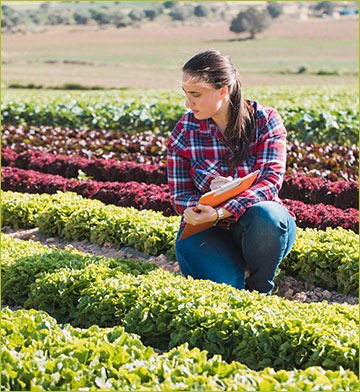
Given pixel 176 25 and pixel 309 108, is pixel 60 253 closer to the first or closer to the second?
pixel 309 108

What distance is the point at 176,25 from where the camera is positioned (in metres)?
54.7

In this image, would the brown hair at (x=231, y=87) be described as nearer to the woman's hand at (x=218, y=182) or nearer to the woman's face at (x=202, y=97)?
the woman's face at (x=202, y=97)

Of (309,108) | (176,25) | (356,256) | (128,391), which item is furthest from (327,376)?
(176,25)

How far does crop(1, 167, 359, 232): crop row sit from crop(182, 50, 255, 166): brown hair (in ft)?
7.16

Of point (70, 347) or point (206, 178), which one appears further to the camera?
point (206, 178)

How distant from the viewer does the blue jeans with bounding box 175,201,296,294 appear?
16.3ft

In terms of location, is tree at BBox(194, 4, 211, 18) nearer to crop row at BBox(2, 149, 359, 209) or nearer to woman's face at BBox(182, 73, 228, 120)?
crop row at BBox(2, 149, 359, 209)

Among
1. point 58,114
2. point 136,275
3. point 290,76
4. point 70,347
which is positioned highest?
point 70,347

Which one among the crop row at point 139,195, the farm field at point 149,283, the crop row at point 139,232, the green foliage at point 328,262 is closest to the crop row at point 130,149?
the farm field at point 149,283

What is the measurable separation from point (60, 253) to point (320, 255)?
196cm

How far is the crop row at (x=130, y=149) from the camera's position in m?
10.0

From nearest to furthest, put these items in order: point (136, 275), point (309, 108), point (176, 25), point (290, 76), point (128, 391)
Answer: point (128, 391)
point (136, 275)
point (309, 108)
point (290, 76)
point (176, 25)

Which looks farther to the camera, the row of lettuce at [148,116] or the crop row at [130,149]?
the row of lettuce at [148,116]

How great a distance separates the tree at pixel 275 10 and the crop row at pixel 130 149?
4518cm
